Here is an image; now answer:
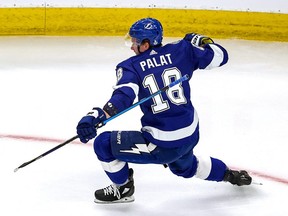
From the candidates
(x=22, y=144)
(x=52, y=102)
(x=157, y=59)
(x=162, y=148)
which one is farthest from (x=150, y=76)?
(x=52, y=102)

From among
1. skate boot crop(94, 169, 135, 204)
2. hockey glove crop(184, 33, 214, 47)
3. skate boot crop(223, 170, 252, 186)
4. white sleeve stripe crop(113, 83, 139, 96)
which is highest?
hockey glove crop(184, 33, 214, 47)

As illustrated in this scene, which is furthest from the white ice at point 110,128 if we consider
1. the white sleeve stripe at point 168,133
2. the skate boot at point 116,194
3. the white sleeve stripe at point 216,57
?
the white sleeve stripe at point 216,57

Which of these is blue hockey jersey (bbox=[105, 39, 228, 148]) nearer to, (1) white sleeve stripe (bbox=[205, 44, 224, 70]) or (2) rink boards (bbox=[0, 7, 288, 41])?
(1) white sleeve stripe (bbox=[205, 44, 224, 70])

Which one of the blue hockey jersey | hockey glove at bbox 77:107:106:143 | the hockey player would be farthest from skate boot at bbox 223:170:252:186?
hockey glove at bbox 77:107:106:143

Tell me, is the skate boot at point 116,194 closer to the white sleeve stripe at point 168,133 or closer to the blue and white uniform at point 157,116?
the blue and white uniform at point 157,116

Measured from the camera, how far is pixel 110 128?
4336mm

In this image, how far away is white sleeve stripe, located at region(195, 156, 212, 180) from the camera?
3.24 metres

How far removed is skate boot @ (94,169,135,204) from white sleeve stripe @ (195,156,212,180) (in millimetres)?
313

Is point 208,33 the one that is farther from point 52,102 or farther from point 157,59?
point 157,59

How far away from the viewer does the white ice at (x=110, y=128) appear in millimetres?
3195

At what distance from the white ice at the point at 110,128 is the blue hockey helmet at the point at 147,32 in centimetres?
73

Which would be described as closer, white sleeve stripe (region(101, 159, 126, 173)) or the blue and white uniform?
the blue and white uniform

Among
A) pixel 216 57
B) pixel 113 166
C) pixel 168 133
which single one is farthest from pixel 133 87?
pixel 216 57

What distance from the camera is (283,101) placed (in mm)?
4945
